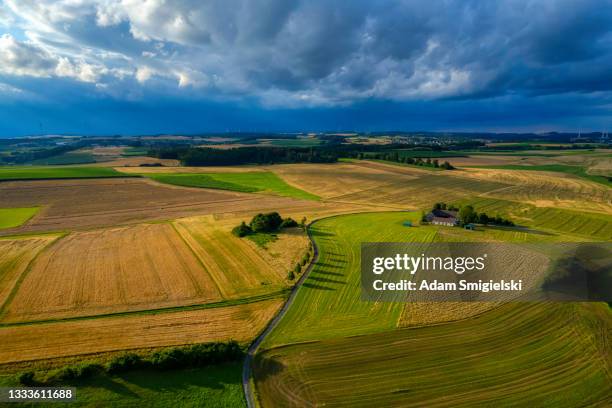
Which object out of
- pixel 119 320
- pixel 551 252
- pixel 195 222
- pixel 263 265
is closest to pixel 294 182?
pixel 195 222

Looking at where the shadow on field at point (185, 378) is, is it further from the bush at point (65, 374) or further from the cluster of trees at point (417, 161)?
the cluster of trees at point (417, 161)

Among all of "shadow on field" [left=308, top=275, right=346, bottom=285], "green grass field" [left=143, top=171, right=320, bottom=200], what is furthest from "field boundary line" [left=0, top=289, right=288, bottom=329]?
"green grass field" [left=143, top=171, right=320, bottom=200]

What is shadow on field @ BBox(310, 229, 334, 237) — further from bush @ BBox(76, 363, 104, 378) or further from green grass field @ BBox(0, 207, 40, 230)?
green grass field @ BBox(0, 207, 40, 230)

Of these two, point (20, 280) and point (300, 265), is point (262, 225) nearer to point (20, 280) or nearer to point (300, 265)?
point (300, 265)

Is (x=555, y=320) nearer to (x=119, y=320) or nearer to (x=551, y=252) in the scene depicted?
(x=551, y=252)

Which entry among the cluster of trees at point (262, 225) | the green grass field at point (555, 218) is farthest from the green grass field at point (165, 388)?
the green grass field at point (555, 218)
